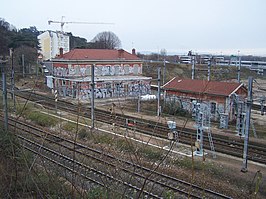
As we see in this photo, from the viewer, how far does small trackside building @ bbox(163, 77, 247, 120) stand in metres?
18.5

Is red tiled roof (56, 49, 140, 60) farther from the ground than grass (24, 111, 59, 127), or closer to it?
farther from the ground

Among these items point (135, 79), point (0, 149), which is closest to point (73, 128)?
point (0, 149)

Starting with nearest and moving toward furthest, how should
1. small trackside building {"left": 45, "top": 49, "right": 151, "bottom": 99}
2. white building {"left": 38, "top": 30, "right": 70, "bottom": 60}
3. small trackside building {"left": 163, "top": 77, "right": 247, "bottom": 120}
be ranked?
small trackside building {"left": 163, "top": 77, "right": 247, "bottom": 120}
small trackside building {"left": 45, "top": 49, "right": 151, "bottom": 99}
white building {"left": 38, "top": 30, "right": 70, "bottom": 60}

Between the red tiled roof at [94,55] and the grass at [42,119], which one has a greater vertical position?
the red tiled roof at [94,55]

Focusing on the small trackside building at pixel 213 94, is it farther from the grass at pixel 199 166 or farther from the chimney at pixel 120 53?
the chimney at pixel 120 53

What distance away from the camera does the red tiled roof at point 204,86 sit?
1872cm

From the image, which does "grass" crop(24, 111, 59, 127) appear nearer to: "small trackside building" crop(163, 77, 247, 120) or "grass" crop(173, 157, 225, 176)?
"grass" crop(173, 157, 225, 176)

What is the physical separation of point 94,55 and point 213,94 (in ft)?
54.9

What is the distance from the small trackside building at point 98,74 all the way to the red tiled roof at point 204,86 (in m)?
7.03

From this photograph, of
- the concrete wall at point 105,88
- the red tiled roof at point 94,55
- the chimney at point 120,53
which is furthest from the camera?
the chimney at point 120,53

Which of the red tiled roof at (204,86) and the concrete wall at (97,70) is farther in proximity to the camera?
the concrete wall at (97,70)

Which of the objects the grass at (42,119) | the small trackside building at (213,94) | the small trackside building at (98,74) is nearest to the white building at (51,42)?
the small trackside building at (98,74)

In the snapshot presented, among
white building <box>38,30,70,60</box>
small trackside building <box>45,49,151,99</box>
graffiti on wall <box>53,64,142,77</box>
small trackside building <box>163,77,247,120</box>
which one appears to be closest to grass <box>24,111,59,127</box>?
small trackside building <box>45,49,151,99</box>

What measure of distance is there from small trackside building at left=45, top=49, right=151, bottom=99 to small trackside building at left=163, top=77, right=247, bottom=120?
7.66 metres
